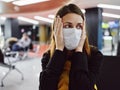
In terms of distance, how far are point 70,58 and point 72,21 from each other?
207 mm

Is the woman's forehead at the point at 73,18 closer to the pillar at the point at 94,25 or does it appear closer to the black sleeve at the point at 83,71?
the black sleeve at the point at 83,71

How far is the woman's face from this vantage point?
4.16 feet

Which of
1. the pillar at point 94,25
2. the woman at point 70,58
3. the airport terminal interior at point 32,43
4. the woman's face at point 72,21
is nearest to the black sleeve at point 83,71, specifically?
the woman at point 70,58

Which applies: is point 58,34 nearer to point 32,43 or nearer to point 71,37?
point 71,37

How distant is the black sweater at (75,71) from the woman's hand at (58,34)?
0.04 m

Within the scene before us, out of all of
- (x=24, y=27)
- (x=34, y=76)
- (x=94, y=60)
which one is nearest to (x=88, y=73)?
(x=94, y=60)

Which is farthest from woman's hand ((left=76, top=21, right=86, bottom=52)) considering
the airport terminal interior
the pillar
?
the pillar

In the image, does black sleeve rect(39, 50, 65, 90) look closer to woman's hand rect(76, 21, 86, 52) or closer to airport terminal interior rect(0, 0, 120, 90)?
woman's hand rect(76, 21, 86, 52)

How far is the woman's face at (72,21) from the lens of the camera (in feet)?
4.16

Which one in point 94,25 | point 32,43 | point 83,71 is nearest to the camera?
point 83,71

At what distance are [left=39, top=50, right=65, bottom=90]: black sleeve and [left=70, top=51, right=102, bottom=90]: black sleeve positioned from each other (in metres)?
0.07

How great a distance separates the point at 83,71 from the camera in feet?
4.06

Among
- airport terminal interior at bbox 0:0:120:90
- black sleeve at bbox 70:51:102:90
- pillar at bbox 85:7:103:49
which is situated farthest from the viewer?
pillar at bbox 85:7:103:49

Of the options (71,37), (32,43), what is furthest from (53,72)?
(32,43)
